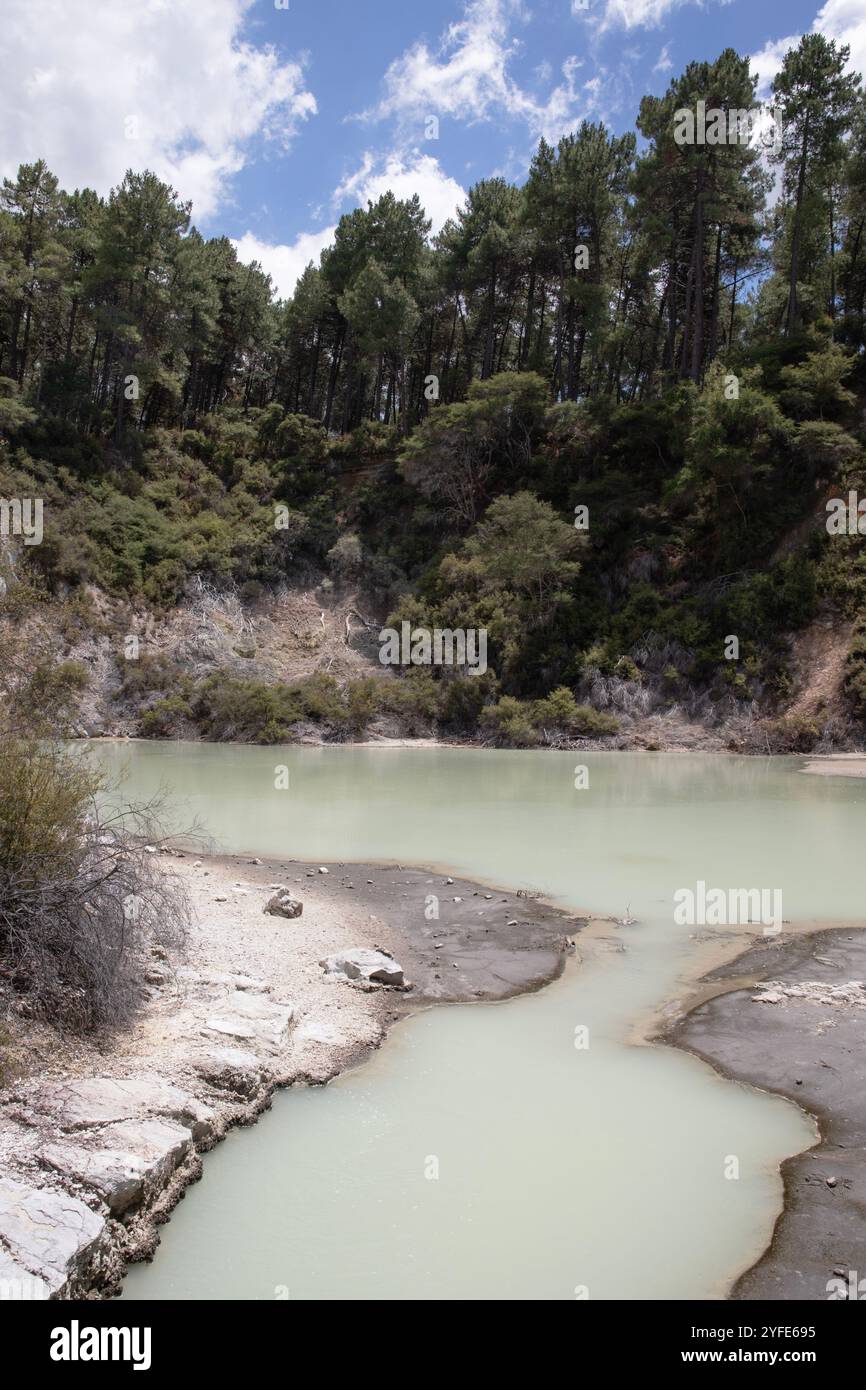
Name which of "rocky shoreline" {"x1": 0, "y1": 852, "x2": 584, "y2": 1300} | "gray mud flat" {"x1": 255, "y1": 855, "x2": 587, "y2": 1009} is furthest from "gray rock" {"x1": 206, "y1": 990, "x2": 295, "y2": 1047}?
"gray mud flat" {"x1": 255, "y1": 855, "x2": 587, "y2": 1009}

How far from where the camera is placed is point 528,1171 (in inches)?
185

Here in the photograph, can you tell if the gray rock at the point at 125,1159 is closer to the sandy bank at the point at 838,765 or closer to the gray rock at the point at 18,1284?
the gray rock at the point at 18,1284

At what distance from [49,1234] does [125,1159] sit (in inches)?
25.6

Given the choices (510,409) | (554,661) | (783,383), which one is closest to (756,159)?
(783,383)

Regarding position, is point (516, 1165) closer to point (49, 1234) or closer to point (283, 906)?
point (49, 1234)

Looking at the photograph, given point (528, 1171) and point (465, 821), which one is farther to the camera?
point (465, 821)

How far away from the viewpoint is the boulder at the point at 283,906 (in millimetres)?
8961

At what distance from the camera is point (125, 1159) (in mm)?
4258

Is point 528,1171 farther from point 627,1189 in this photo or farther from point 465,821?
point 465,821

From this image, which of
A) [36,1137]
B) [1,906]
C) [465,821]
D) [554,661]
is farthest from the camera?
[554,661]

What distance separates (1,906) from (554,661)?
26952mm

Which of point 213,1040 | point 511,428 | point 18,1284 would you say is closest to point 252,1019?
point 213,1040

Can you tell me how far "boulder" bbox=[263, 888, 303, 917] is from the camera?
29.4 feet

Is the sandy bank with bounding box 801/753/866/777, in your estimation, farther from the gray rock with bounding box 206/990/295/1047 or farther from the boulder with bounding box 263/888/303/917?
the gray rock with bounding box 206/990/295/1047
